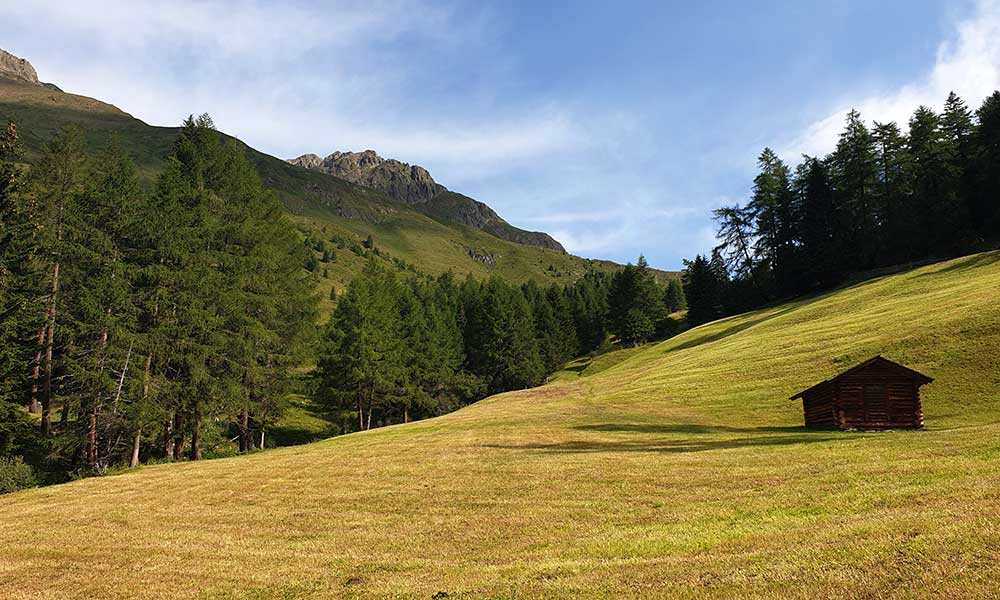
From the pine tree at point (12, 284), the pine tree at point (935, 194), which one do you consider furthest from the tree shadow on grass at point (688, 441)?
the pine tree at point (935, 194)

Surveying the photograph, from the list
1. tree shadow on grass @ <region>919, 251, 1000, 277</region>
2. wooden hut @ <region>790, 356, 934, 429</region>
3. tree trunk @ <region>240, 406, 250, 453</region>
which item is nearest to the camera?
wooden hut @ <region>790, 356, 934, 429</region>

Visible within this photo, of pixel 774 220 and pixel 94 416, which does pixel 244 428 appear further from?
pixel 774 220

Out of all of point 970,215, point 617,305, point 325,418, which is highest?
point 970,215

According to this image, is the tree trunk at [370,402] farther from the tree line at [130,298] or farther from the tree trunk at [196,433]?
the tree trunk at [196,433]

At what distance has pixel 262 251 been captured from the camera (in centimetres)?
3788

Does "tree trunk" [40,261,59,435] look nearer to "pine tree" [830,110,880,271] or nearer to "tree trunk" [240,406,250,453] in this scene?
"tree trunk" [240,406,250,453]

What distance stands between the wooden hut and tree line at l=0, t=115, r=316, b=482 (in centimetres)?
3381

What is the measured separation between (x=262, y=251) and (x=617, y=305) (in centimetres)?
7606

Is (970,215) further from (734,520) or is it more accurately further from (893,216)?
(734,520)

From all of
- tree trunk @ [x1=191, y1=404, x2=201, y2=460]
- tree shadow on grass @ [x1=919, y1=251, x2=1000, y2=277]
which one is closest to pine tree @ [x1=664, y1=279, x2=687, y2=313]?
tree shadow on grass @ [x1=919, y1=251, x2=1000, y2=277]

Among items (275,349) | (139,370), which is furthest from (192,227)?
(275,349)

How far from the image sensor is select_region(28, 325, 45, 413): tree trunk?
1309 inches

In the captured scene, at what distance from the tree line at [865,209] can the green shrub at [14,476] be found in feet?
275

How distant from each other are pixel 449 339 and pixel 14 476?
178ft
